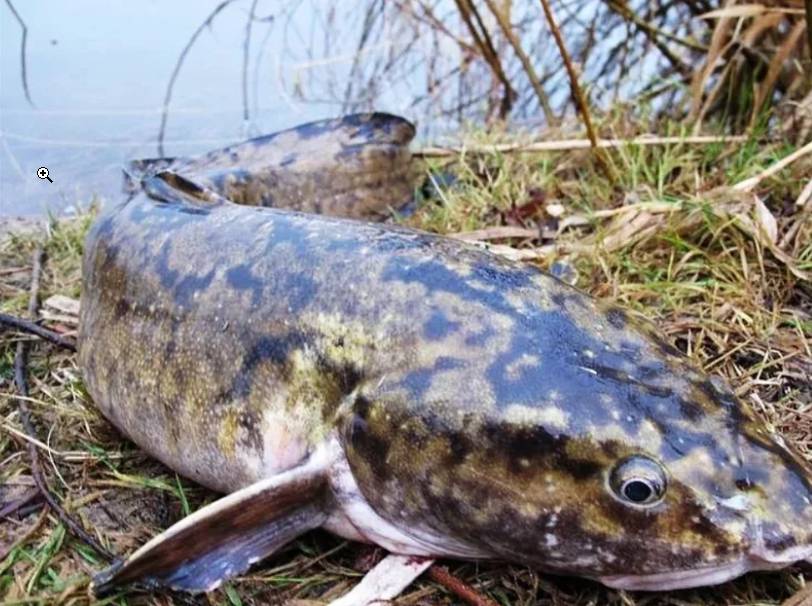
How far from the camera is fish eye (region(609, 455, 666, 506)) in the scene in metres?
1.75

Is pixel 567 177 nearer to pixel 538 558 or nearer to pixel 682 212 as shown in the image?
pixel 682 212

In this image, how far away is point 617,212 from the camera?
3.61m

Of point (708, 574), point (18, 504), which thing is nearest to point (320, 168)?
point (18, 504)

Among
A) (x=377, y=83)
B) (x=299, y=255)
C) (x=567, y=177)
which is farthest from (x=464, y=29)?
(x=299, y=255)

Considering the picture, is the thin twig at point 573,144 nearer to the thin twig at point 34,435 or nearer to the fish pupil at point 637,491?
the thin twig at point 34,435

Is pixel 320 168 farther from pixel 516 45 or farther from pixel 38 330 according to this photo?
pixel 516 45

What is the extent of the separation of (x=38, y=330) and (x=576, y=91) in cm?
226

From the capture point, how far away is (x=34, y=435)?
2.73 meters

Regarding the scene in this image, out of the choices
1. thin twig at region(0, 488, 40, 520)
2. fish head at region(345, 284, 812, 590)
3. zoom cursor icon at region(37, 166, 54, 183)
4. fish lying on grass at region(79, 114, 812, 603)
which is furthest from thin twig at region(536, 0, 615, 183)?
zoom cursor icon at region(37, 166, 54, 183)

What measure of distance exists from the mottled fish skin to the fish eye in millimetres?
2091

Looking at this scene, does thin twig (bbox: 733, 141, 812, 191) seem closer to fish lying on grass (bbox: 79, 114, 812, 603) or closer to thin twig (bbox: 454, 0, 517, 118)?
fish lying on grass (bbox: 79, 114, 812, 603)

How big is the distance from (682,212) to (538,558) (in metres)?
1.99

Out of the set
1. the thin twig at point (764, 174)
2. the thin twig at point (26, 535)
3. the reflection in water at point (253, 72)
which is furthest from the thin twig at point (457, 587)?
the reflection in water at point (253, 72)

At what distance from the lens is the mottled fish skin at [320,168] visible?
11.8 feet
